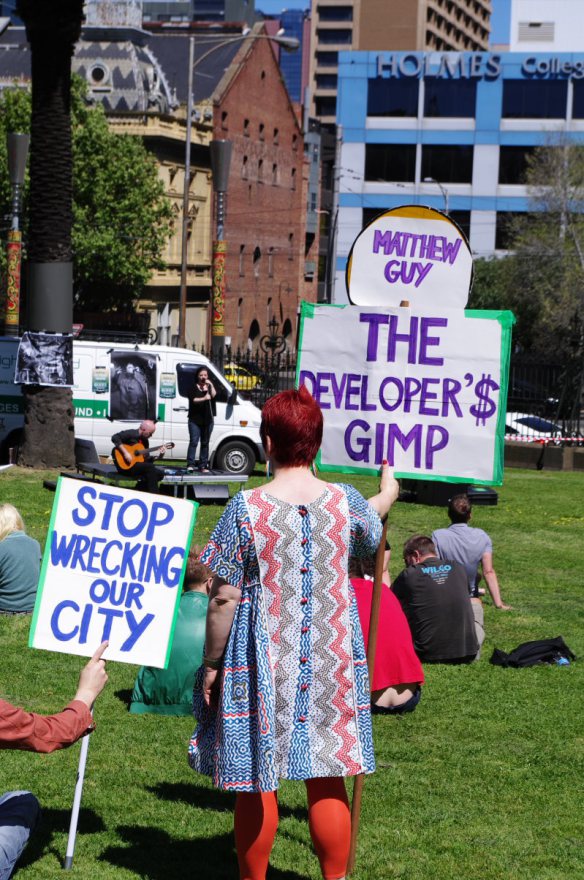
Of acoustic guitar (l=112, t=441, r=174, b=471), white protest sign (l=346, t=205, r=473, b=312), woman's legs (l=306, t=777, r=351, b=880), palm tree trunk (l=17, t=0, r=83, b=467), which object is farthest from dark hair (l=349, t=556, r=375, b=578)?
palm tree trunk (l=17, t=0, r=83, b=467)

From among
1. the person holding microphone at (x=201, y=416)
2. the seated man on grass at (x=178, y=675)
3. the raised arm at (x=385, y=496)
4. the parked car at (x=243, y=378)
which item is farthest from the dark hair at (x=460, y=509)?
the parked car at (x=243, y=378)

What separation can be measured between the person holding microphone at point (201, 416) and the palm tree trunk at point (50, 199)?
2.27 m

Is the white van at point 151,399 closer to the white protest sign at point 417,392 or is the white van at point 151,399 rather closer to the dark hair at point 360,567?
the dark hair at point 360,567

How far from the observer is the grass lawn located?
5.69 metres

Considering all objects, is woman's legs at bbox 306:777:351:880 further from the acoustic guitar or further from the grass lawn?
the acoustic guitar

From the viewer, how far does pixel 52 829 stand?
19.5 ft

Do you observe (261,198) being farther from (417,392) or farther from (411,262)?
(417,392)

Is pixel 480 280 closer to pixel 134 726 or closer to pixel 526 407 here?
pixel 526 407

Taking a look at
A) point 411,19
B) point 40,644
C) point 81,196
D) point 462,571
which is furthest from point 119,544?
point 411,19

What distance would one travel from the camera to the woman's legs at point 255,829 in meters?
4.76

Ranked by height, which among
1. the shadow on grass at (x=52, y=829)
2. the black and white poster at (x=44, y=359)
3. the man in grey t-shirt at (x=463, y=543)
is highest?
the black and white poster at (x=44, y=359)

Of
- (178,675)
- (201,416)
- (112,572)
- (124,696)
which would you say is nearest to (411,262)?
(112,572)

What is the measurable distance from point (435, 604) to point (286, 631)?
Answer: 193 inches

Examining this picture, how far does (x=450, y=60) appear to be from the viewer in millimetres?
84250
